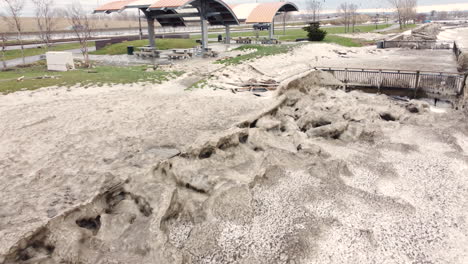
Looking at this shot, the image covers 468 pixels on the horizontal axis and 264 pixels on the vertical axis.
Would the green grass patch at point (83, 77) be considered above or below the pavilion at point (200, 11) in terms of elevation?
below

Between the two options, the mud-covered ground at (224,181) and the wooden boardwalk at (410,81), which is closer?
the mud-covered ground at (224,181)

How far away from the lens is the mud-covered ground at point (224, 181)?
6.91m

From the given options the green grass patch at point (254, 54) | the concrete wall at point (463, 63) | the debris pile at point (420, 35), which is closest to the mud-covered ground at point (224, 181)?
the green grass patch at point (254, 54)

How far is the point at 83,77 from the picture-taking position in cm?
1862

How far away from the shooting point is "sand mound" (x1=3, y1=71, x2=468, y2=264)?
22.4ft

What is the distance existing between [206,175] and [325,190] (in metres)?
3.55

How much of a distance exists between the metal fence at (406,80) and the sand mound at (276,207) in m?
7.54

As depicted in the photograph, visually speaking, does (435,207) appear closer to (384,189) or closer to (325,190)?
(384,189)

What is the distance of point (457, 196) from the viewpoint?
9.07 metres

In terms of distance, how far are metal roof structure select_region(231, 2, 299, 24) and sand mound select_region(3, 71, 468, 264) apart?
2508cm

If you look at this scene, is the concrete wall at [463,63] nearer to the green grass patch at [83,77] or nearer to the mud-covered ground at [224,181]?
the mud-covered ground at [224,181]

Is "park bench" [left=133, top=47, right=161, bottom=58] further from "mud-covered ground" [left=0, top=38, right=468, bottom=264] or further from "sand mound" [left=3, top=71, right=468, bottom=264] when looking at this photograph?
"sand mound" [left=3, top=71, right=468, bottom=264]

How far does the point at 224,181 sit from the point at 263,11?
103 ft

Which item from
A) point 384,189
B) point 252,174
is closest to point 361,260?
point 384,189
